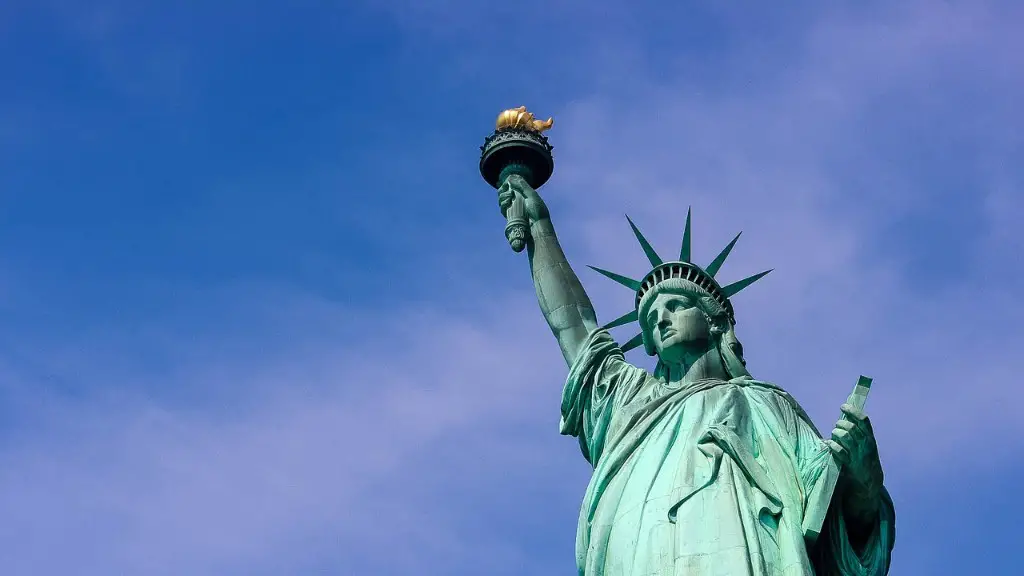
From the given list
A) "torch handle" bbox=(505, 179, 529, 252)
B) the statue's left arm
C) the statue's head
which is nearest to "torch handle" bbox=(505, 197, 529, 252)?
"torch handle" bbox=(505, 179, 529, 252)

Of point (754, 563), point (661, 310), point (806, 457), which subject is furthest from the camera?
point (661, 310)

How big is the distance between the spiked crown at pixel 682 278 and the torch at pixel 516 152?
1.03 meters

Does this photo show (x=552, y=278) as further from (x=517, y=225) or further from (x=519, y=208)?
(x=519, y=208)

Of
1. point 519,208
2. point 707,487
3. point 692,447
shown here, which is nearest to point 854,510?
point 707,487

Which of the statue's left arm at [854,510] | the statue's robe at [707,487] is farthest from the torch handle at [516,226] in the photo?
the statue's left arm at [854,510]

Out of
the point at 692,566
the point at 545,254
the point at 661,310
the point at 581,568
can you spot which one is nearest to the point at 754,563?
the point at 692,566

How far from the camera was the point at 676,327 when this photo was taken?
580 inches

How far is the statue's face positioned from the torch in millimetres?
1882

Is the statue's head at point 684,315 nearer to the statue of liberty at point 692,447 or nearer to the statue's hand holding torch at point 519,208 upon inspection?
the statue of liberty at point 692,447

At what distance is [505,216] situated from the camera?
16.0 m

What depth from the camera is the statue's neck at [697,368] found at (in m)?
14.6

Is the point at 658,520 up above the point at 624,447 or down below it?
below

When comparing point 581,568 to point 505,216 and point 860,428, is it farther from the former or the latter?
point 505,216

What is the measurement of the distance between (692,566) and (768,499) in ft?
2.47
